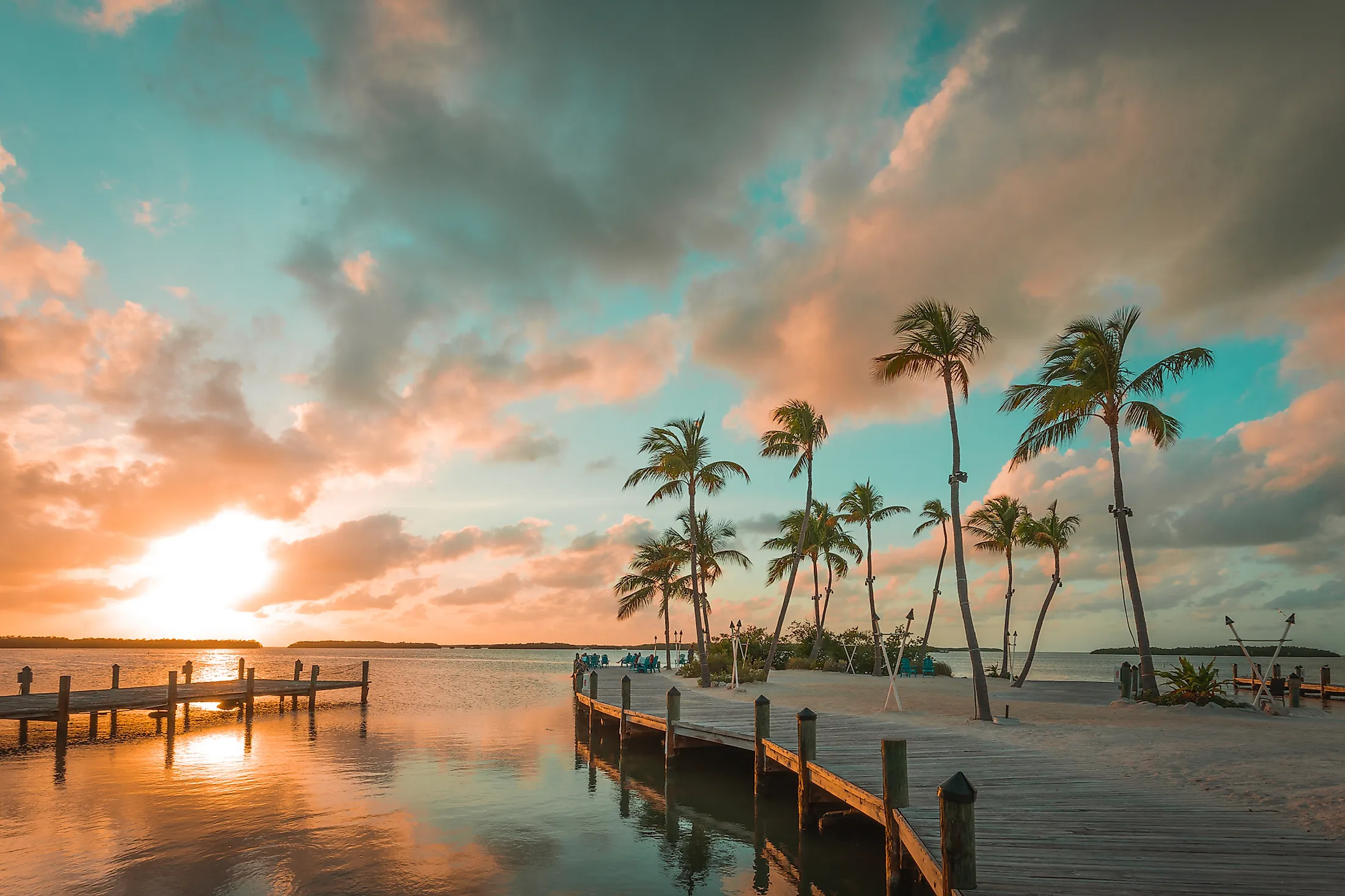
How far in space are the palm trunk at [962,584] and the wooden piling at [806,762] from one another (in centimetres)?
726

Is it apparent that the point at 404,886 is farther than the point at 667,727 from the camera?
No

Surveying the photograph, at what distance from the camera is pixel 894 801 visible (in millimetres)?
9617

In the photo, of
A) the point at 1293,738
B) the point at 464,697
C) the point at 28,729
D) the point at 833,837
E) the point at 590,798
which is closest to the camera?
the point at 833,837

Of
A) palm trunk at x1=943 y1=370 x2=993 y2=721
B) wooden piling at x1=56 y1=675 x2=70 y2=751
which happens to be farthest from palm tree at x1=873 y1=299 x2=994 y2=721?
wooden piling at x1=56 y1=675 x2=70 y2=751

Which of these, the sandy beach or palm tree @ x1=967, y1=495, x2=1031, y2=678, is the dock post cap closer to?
the sandy beach

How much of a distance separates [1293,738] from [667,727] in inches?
553

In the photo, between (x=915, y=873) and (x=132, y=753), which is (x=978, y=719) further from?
(x=132, y=753)

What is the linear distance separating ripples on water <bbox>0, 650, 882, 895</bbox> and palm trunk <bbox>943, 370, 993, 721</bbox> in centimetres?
624

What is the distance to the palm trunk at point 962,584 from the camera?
2006 cm

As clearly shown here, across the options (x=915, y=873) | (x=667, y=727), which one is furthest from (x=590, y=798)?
(x=915, y=873)

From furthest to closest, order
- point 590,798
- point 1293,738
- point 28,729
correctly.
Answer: point 28,729, point 590,798, point 1293,738

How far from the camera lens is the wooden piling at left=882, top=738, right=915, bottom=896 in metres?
9.63

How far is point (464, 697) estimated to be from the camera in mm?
50875

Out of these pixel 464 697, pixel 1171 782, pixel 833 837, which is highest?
pixel 1171 782
